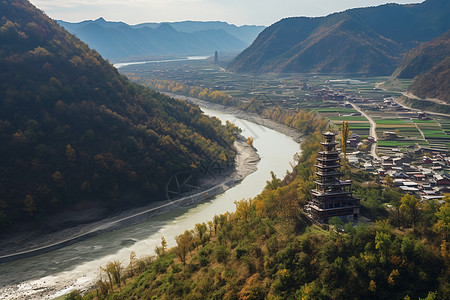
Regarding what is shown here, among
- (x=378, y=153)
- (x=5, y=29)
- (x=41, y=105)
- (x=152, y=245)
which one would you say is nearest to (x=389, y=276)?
(x=152, y=245)

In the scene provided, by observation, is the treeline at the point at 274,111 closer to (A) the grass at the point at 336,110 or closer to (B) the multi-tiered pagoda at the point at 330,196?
(A) the grass at the point at 336,110

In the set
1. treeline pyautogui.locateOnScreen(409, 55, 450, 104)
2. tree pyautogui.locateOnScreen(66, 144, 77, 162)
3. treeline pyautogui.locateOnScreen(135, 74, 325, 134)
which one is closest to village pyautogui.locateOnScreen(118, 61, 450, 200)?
treeline pyautogui.locateOnScreen(135, 74, 325, 134)

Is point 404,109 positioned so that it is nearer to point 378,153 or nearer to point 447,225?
point 378,153

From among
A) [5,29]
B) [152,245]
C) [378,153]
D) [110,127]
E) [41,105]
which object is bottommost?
[152,245]

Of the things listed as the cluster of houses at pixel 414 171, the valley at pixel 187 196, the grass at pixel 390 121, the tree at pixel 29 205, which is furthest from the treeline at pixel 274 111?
the tree at pixel 29 205

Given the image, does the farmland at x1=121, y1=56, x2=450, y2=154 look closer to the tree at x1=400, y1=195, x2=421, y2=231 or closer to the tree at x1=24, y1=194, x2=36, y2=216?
the tree at x1=400, y1=195, x2=421, y2=231

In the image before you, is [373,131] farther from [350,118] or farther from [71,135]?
[71,135]

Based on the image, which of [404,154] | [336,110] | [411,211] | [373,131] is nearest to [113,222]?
[411,211]
